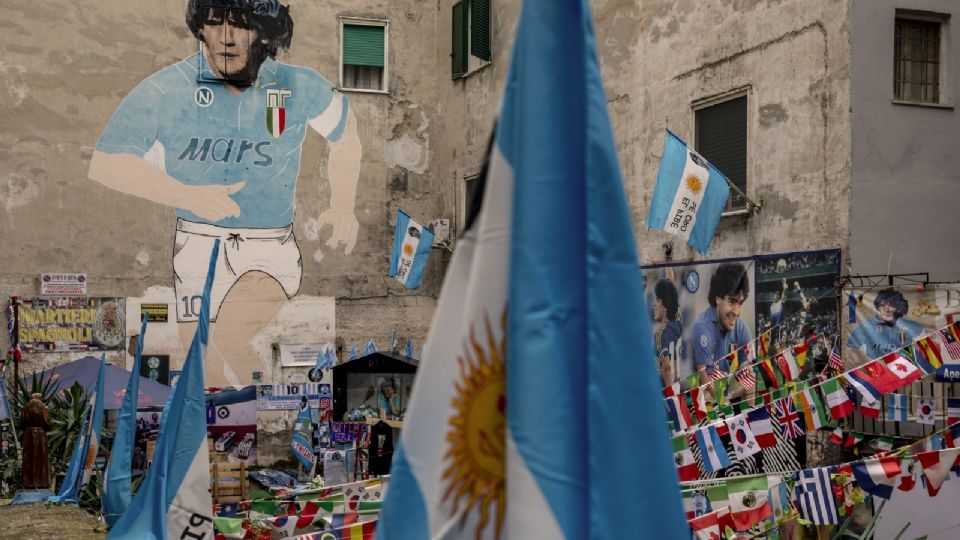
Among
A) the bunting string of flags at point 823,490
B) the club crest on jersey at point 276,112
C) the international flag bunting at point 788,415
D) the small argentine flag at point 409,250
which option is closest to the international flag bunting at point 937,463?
the bunting string of flags at point 823,490

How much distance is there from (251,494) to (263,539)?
972 cm

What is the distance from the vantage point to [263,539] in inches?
382

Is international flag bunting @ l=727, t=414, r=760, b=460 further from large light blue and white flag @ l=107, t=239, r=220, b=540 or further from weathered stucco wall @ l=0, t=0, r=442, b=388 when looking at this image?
weathered stucco wall @ l=0, t=0, r=442, b=388

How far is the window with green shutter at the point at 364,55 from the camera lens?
1013 inches

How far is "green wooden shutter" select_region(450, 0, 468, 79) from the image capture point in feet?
81.8

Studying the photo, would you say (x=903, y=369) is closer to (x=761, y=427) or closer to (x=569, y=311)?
(x=761, y=427)

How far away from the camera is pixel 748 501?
8.32 meters

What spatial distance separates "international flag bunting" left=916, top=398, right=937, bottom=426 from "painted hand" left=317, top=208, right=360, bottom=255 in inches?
578

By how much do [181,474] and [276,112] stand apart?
58.3ft

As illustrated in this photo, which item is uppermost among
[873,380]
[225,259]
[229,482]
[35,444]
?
[225,259]

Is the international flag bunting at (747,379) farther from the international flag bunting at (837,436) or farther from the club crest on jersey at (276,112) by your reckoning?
the club crest on jersey at (276,112)

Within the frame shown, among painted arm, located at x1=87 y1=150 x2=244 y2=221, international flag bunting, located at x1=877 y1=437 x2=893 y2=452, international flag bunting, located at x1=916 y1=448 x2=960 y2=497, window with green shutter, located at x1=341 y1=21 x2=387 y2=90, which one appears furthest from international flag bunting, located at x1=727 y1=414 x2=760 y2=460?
window with green shutter, located at x1=341 y1=21 x2=387 y2=90

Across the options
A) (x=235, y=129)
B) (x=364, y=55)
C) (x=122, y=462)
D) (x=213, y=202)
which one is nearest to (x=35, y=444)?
(x=122, y=462)

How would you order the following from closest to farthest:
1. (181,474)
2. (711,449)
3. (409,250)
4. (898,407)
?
(181,474) → (711,449) → (898,407) → (409,250)
